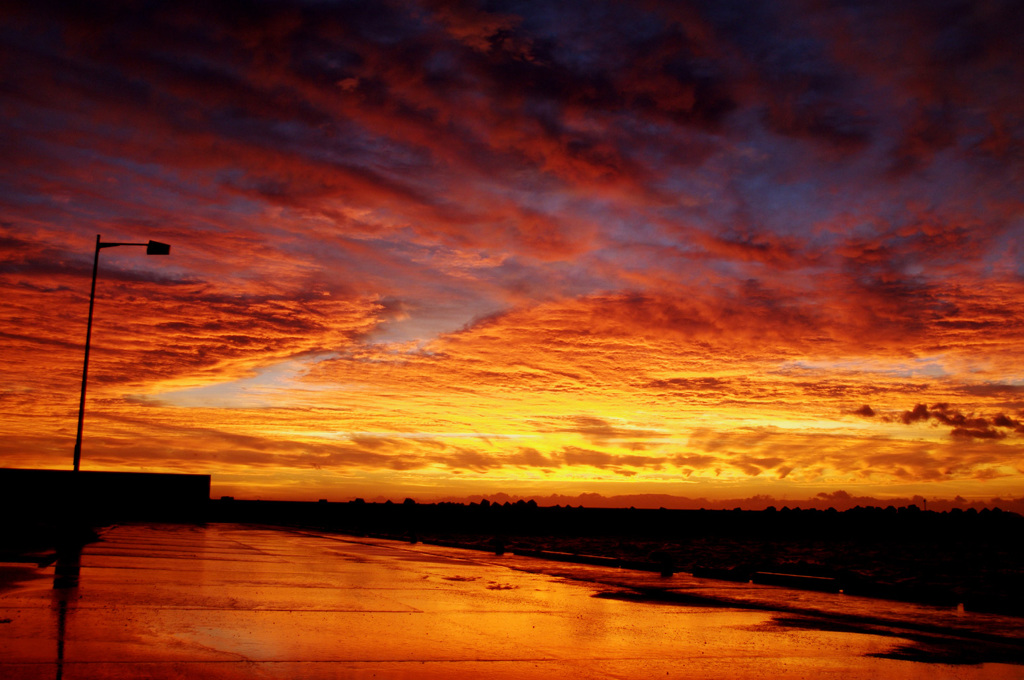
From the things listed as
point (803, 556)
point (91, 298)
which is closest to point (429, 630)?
point (91, 298)

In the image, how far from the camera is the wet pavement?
9.06 metres

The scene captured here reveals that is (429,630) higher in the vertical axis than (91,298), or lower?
lower

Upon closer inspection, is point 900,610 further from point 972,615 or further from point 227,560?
point 227,560

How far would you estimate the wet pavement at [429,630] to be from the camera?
906cm

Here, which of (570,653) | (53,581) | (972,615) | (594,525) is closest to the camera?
(570,653)

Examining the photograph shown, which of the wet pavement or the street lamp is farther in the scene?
the street lamp

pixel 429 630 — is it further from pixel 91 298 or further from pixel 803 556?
pixel 803 556

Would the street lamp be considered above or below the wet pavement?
above

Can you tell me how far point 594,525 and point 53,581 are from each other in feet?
418

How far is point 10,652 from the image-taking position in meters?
8.40

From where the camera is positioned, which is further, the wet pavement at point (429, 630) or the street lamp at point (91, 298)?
the street lamp at point (91, 298)

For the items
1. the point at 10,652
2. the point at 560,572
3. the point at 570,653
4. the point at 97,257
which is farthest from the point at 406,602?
the point at 97,257

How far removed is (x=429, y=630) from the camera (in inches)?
478

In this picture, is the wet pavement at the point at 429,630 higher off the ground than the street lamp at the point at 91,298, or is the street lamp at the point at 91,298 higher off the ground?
the street lamp at the point at 91,298
